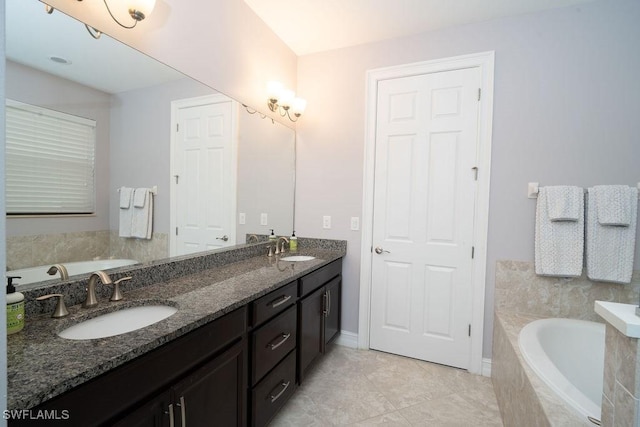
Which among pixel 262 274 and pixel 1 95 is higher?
pixel 1 95

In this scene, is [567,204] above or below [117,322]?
above

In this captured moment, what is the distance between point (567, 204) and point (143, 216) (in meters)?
2.62

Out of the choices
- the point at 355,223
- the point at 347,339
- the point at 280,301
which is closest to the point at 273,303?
the point at 280,301

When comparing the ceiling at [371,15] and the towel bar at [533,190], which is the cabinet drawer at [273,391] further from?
the ceiling at [371,15]

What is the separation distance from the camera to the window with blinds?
3.36 feet

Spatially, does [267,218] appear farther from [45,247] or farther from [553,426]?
[553,426]

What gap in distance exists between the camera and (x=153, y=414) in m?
0.92

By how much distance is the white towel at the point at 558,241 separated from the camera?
1966mm

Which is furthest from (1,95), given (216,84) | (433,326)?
(433,326)

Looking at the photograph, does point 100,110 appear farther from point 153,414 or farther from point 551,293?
point 551,293

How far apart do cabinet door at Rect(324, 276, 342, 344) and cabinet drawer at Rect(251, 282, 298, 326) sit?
0.56m

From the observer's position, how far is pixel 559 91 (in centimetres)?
207

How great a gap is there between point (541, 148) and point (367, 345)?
6.89 feet

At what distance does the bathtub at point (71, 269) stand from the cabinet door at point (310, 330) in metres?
1.05
